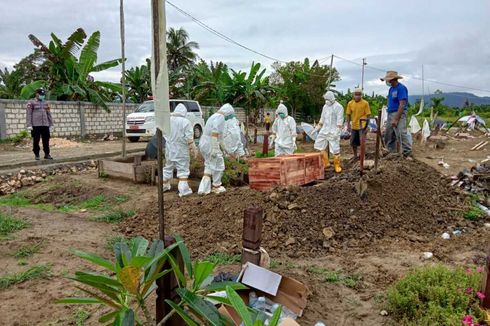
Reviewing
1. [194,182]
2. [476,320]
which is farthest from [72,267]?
[194,182]

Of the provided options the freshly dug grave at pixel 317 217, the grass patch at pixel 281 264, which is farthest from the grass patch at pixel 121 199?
the grass patch at pixel 281 264

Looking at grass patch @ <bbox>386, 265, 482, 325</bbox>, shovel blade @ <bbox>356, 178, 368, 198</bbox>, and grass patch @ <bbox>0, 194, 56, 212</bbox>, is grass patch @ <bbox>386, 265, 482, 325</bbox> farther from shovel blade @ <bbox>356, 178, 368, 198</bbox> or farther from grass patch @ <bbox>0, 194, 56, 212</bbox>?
grass patch @ <bbox>0, 194, 56, 212</bbox>

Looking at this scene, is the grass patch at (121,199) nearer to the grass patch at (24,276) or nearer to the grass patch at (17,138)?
the grass patch at (24,276)

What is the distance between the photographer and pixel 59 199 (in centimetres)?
683

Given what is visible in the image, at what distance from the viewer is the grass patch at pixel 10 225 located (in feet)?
15.9

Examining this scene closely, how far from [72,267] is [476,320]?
3.53m

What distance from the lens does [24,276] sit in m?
3.55

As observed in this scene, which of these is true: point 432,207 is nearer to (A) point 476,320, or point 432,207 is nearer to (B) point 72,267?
(A) point 476,320

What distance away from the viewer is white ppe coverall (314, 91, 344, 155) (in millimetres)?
8656

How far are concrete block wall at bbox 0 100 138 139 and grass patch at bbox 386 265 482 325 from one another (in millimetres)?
15107

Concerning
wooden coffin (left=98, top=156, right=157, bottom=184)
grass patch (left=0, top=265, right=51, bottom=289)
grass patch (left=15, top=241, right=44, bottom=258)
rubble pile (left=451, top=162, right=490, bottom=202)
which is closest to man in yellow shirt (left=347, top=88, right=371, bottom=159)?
rubble pile (left=451, top=162, right=490, bottom=202)

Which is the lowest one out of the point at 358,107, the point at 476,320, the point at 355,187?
the point at 476,320

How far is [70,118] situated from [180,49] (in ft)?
59.4

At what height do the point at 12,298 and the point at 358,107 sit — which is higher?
the point at 358,107
